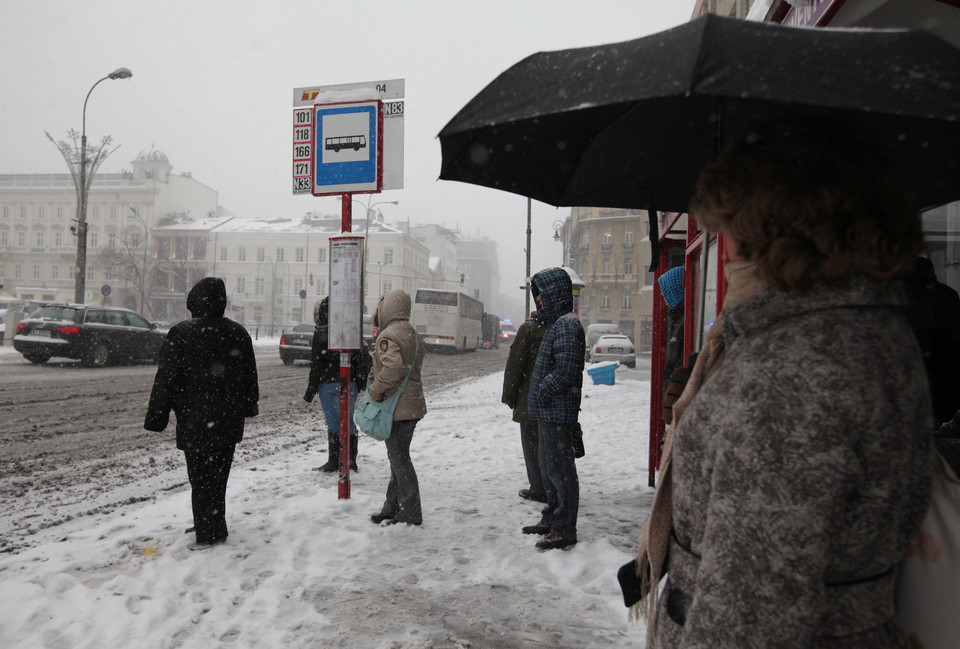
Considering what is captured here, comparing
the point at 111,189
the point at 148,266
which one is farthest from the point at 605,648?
the point at 111,189

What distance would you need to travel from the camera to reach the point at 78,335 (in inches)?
683

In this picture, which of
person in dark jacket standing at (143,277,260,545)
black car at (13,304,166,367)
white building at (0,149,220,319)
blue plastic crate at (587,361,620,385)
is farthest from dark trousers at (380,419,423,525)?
white building at (0,149,220,319)

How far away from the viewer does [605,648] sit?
10.3 ft

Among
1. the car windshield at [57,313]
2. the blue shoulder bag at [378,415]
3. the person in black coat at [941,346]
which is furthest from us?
the car windshield at [57,313]

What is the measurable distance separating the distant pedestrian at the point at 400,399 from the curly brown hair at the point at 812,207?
3.58m

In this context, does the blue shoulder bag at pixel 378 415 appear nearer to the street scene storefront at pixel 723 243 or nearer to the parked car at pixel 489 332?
the street scene storefront at pixel 723 243

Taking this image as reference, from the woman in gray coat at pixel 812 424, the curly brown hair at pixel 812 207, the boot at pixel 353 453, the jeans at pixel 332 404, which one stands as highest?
the curly brown hair at pixel 812 207

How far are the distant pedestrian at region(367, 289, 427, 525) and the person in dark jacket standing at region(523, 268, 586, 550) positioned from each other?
0.93m

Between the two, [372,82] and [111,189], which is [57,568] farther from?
[111,189]

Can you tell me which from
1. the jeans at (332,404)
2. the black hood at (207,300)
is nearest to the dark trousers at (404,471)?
the black hood at (207,300)

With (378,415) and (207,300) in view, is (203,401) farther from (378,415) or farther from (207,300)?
(378,415)

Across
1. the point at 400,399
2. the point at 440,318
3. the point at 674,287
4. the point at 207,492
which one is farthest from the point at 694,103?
the point at 440,318

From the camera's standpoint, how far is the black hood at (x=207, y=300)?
445cm

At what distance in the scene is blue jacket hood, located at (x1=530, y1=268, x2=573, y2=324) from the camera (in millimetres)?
4648
